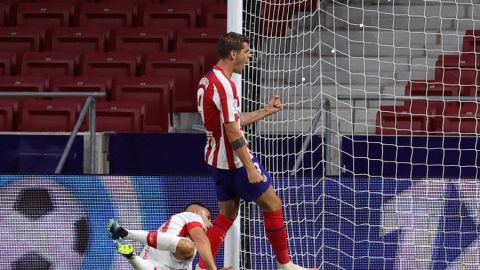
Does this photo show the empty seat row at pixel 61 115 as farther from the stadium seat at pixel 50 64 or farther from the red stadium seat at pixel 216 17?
the red stadium seat at pixel 216 17

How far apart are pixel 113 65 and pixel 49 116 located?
145cm

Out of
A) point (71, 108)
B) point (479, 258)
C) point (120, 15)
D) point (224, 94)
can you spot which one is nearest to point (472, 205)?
point (479, 258)

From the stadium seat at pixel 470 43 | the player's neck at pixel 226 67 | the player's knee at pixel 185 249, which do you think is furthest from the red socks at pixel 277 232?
the stadium seat at pixel 470 43

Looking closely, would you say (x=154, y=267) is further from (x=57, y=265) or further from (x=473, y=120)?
(x=473, y=120)

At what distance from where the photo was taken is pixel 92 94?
1097 centimetres

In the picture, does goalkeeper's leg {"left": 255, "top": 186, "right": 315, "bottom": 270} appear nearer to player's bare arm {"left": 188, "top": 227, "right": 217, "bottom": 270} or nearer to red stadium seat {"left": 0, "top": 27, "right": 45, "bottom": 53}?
player's bare arm {"left": 188, "top": 227, "right": 217, "bottom": 270}

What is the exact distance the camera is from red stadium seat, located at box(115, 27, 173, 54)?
1472 centimetres

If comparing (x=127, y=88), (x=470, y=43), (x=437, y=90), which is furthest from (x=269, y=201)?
(x=470, y=43)

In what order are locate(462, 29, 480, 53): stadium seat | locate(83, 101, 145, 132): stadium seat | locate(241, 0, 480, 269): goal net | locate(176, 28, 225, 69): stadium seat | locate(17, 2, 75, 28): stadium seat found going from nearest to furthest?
locate(241, 0, 480, 269): goal net < locate(83, 101, 145, 132): stadium seat < locate(462, 29, 480, 53): stadium seat < locate(176, 28, 225, 69): stadium seat < locate(17, 2, 75, 28): stadium seat

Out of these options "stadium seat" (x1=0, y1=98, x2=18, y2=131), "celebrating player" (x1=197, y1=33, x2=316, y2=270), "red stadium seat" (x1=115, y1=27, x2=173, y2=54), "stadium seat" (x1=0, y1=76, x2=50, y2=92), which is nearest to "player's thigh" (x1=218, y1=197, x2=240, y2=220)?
"celebrating player" (x1=197, y1=33, x2=316, y2=270)

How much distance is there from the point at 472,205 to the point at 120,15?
253 inches

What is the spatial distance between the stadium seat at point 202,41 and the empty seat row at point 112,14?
0.52 m

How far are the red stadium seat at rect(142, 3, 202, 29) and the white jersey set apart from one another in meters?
6.41

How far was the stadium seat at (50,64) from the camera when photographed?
14.4 metres
